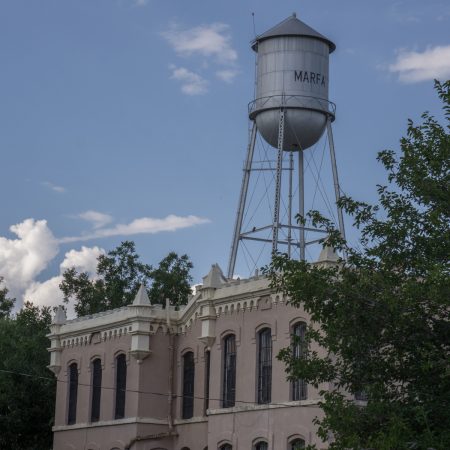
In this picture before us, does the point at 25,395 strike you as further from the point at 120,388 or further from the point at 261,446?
the point at 261,446

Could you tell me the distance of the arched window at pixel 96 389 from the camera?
167ft

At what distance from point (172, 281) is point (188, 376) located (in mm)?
17773

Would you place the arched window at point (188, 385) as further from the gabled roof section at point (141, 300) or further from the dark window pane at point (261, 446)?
the dark window pane at point (261, 446)

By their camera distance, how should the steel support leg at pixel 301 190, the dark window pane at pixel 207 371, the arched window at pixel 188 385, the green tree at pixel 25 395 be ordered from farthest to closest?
the green tree at pixel 25 395 < the steel support leg at pixel 301 190 < the arched window at pixel 188 385 < the dark window pane at pixel 207 371

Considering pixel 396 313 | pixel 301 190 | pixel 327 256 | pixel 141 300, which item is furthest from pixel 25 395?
pixel 396 313

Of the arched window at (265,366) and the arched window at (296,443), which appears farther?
the arched window at (265,366)

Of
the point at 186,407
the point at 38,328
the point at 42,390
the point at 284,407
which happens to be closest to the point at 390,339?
the point at 284,407

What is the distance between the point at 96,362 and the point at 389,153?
84.1ft

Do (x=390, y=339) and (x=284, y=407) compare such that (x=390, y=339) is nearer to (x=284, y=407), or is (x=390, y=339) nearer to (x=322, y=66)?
(x=284, y=407)

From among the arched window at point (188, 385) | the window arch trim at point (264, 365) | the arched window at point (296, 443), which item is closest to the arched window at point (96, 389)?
the arched window at point (188, 385)

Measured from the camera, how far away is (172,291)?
65250 mm

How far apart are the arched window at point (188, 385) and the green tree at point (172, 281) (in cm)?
1632

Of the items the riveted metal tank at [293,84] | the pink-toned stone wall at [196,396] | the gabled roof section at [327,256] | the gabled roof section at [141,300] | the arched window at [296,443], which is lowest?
the arched window at [296,443]

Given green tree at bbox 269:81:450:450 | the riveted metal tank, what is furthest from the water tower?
green tree at bbox 269:81:450:450
